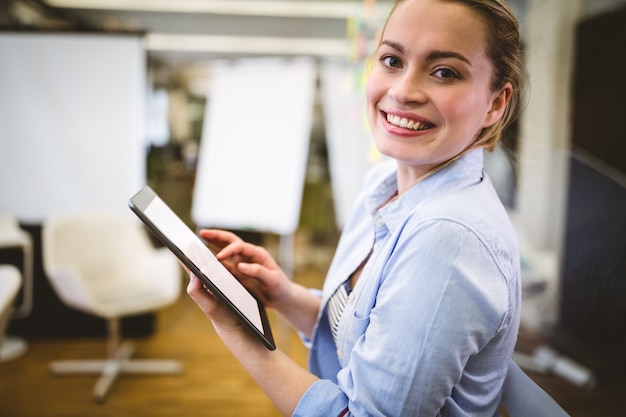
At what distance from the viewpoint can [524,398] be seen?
88 centimetres

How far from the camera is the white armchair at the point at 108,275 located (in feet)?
8.67

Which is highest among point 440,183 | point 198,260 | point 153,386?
point 440,183

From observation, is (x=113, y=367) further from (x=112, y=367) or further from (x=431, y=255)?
(x=431, y=255)

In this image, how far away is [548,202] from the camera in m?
2.38

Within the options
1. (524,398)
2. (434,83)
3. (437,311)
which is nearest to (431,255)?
(437,311)

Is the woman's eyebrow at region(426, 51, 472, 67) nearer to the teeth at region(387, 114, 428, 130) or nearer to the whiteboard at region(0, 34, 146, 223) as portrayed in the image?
the teeth at region(387, 114, 428, 130)

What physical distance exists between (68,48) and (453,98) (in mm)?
3316

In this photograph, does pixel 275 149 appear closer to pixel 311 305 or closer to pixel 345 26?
pixel 311 305

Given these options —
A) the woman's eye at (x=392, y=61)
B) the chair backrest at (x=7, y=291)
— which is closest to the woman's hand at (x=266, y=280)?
the woman's eye at (x=392, y=61)

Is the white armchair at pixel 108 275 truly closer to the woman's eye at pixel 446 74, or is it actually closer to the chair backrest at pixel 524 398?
the chair backrest at pixel 524 398

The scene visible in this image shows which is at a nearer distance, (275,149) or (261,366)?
(261,366)

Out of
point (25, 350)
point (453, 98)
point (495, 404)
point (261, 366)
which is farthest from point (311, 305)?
point (25, 350)

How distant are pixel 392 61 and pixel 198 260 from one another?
49cm

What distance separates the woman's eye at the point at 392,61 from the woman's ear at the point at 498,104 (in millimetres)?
177
